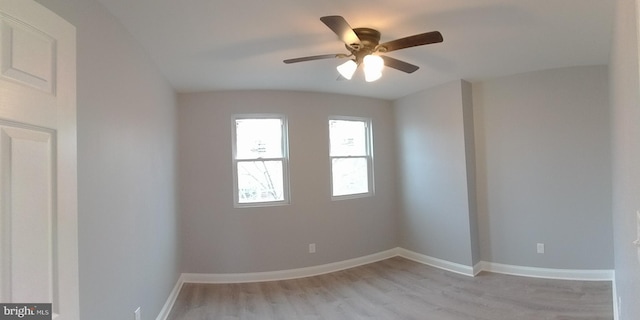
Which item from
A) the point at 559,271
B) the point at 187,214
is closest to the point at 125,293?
the point at 187,214

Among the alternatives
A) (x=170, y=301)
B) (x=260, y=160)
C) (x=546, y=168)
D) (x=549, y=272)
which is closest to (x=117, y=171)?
(x=170, y=301)

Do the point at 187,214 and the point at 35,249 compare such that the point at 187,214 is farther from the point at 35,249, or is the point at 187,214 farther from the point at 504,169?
the point at 504,169

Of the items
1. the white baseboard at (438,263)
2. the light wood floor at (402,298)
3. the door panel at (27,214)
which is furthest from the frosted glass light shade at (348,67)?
the white baseboard at (438,263)

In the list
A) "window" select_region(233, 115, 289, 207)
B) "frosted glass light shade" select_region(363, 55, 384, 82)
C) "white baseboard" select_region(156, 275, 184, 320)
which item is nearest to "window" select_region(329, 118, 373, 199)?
"window" select_region(233, 115, 289, 207)

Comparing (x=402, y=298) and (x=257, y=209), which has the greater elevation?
(x=257, y=209)

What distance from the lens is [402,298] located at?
3.12m

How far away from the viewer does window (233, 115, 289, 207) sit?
12.6ft

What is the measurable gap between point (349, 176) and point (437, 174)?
1211 mm

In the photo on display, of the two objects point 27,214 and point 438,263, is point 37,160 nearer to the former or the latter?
point 27,214

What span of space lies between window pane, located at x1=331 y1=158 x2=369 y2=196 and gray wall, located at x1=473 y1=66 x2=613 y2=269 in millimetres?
1541

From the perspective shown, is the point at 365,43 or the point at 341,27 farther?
the point at 365,43

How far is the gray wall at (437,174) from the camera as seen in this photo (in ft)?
12.3

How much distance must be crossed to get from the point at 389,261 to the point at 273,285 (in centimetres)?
177

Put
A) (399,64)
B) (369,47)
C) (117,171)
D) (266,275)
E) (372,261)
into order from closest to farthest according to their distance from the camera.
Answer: (117,171), (369,47), (399,64), (266,275), (372,261)
